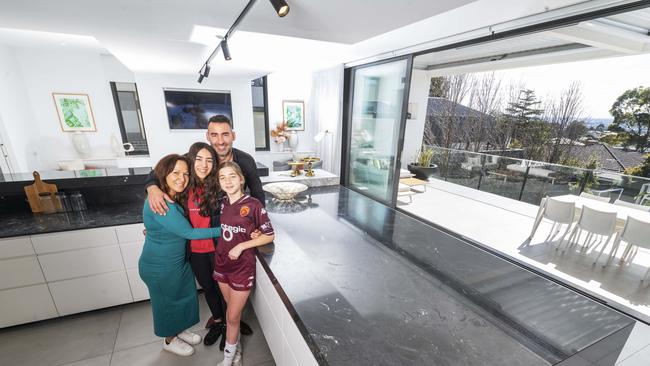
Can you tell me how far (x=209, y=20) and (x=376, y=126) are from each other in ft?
7.58

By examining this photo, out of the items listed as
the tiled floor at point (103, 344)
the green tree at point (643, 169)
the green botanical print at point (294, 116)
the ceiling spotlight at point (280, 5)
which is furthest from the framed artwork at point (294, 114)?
the green tree at point (643, 169)

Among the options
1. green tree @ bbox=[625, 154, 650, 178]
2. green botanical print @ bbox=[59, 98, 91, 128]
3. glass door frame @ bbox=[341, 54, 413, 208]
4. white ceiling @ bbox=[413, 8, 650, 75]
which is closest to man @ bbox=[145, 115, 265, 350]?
glass door frame @ bbox=[341, 54, 413, 208]

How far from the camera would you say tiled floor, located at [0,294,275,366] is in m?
1.56

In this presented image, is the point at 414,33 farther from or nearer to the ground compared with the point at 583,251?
farther from the ground

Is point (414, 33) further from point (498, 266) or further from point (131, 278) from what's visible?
point (131, 278)

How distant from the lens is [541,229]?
12.1ft

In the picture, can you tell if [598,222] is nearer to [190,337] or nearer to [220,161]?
[220,161]

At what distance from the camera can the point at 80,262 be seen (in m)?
1.71

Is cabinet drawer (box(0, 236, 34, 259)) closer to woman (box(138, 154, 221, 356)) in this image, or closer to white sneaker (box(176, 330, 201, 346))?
woman (box(138, 154, 221, 356))

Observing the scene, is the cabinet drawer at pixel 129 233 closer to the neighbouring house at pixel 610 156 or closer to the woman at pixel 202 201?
the woman at pixel 202 201

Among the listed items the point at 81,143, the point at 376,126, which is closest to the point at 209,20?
the point at 376,126

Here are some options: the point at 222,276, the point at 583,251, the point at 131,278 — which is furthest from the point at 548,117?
the point at 131,278

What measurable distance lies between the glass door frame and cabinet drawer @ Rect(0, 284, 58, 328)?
2.97 metres

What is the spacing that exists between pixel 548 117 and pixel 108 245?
28.7 ft
